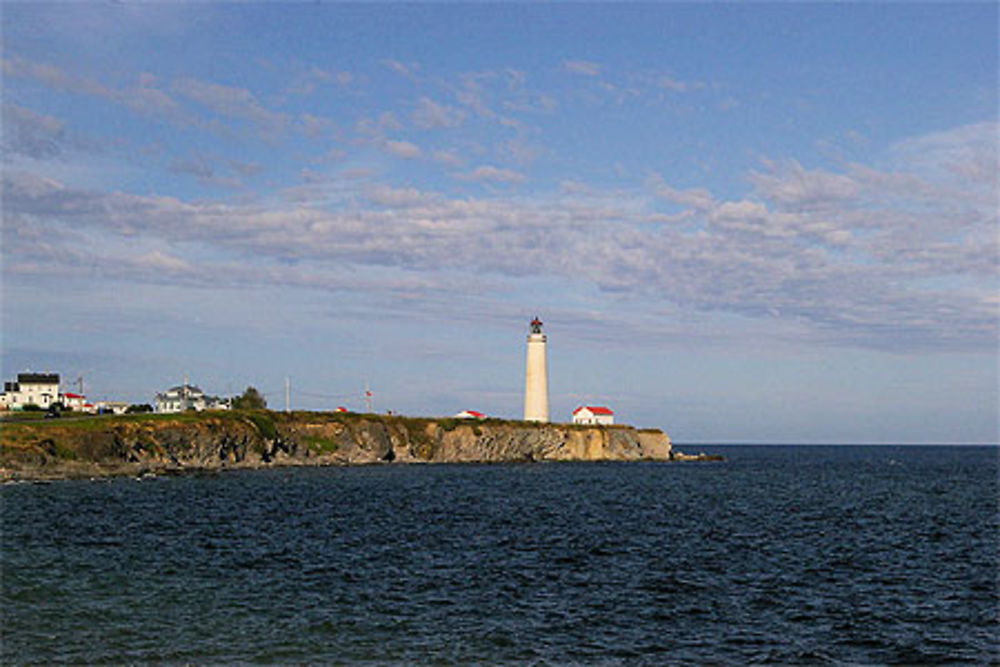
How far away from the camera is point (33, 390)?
158m

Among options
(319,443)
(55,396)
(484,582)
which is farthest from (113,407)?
(484,582)

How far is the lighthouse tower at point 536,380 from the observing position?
6211 inches

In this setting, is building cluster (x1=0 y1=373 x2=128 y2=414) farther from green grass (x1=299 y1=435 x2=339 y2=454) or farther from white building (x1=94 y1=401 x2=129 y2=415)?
green grass (x1=299 y1=435 x2=339 y2=454)

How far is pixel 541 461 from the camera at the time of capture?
159m

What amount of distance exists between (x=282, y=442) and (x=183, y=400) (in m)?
45.4

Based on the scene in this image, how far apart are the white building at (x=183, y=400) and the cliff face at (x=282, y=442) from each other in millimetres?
36112

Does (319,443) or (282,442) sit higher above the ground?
(282,442)

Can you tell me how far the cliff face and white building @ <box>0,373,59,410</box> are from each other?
58558 millimetres

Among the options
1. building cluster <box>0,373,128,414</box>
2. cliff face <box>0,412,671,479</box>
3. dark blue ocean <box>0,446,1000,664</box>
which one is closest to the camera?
dark blue ocean <box>0,446,1000,664</box>

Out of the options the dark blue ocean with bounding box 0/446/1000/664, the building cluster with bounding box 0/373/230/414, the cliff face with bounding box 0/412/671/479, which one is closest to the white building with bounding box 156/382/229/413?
the building cluster with bounding box 0/373/230/414

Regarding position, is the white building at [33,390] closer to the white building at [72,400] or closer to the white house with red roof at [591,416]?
the white building at [72,400]

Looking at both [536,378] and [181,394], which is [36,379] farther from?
[536,378]

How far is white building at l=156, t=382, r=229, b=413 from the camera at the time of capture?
157m

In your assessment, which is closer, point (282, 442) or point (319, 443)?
point (282, 442)
